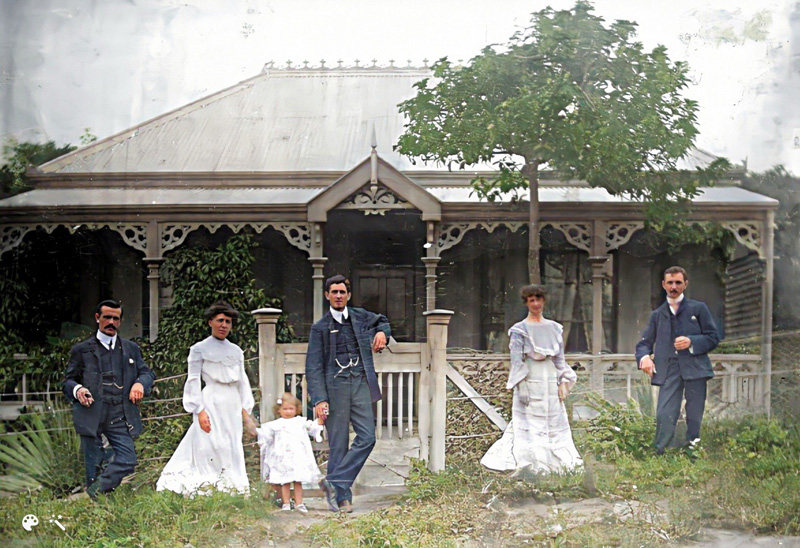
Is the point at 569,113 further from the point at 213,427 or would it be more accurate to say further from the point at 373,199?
the point at 213,427

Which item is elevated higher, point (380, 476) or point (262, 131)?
point (262, 131)

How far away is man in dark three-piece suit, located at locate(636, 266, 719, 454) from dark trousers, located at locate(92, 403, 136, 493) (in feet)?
10.4

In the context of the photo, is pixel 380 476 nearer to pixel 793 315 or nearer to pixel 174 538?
pixel 174 538

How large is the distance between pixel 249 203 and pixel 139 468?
1.74 m

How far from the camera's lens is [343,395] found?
17.1 ft

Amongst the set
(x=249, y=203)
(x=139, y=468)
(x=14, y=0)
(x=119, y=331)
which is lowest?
(x=139, y=468)

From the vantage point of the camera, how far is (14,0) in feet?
18.4

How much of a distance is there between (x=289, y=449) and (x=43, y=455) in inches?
61.5

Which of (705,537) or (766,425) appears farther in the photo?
(766,425)

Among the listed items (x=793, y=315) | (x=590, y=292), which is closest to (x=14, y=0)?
(x=590, y=292)

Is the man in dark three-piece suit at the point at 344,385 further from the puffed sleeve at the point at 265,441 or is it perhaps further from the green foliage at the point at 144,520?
the green foliage at the point at 144,520

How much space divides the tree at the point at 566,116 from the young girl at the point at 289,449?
5.49 feet
